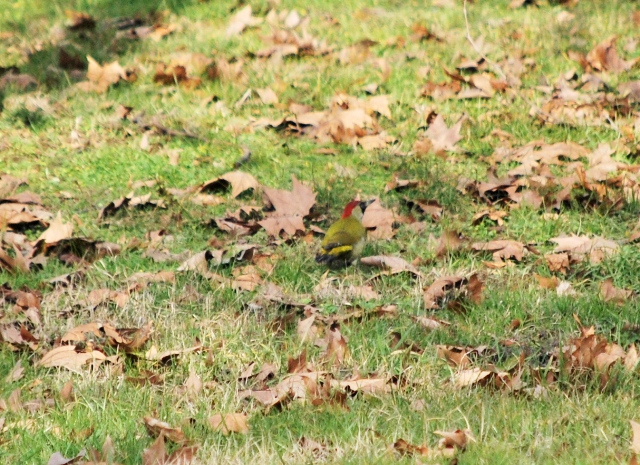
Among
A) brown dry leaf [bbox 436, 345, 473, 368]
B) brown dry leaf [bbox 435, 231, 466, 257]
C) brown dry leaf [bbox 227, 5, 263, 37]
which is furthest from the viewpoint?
brown dry leaf [bbox 227, 5, 263, 37]

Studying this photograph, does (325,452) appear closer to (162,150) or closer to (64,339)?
(64,339)

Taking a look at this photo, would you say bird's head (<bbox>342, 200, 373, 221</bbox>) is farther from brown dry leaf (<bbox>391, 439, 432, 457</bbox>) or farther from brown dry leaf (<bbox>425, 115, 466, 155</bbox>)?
brown dry leaf (<bbox>391, 439, 432, 457</bbox>)

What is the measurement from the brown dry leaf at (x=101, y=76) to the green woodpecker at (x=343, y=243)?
3.18 m

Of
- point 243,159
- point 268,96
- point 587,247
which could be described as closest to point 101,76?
point 268,96

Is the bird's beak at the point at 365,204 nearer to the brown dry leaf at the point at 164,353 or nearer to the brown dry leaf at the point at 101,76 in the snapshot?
the brown dry leaf at the point at 164,353

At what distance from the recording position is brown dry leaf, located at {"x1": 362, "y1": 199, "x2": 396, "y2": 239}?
570cm

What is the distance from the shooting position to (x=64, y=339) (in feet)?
15.0

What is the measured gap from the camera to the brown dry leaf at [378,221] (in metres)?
5.70

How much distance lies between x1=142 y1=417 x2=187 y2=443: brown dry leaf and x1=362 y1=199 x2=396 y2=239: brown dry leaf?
7.53ft

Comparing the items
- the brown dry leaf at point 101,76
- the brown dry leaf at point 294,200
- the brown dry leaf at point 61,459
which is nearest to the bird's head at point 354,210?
the brown dry leaf at point 294,200

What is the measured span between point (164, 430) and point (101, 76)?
4.73m

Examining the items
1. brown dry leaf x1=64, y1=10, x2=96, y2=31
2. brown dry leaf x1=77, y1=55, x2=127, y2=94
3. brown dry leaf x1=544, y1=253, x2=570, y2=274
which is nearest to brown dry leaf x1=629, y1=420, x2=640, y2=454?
brown dry leaf x1=544, y1=253, x2=570, y2=274

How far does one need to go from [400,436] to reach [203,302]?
169 centimetres

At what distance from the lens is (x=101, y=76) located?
305 inches
